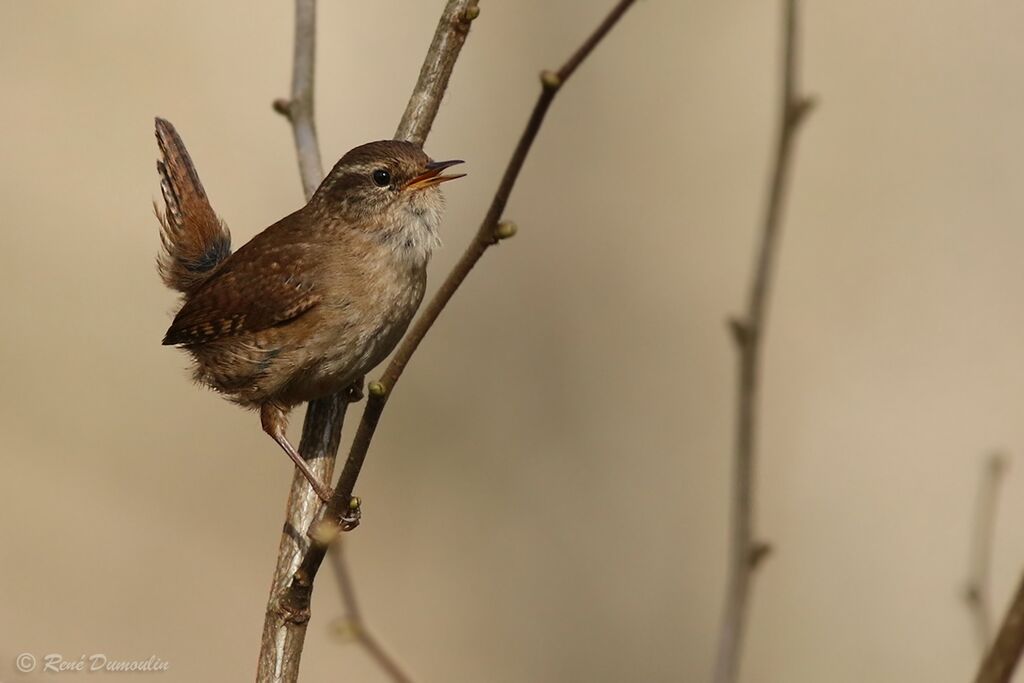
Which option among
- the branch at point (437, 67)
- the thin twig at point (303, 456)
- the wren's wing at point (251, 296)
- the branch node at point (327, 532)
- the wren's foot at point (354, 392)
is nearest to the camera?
the branch node at point (327, 532)

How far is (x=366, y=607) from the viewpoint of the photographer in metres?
5.91

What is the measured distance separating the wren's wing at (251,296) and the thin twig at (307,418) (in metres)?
0.29

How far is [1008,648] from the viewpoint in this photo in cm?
144

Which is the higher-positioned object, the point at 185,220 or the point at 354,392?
the point at 185,220

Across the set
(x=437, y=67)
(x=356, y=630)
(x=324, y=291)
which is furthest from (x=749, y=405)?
(x=324, y=291)

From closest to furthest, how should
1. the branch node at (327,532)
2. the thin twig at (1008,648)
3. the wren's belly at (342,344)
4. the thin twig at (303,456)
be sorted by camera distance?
the thin twig at (1008,648) → the branch node at (327,532) → the thin twig at (303,456) → the wren's belly at (342,344)

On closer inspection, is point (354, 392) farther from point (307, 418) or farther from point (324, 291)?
point (324, 291)

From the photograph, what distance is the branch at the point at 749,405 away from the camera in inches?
72.5

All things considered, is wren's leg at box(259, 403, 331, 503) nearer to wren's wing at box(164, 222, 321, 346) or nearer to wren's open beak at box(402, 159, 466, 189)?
wren's wing at box(164, 222, 321, 346)

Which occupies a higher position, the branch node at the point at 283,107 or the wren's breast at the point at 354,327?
the branch node at the point at 283,107

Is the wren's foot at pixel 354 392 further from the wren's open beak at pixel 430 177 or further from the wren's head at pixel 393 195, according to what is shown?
the wren's open beak at pixel 430 177

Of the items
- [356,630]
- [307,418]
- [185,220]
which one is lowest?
[356,630]

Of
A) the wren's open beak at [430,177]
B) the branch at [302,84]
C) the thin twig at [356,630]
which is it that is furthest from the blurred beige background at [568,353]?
the thin twig at [356,630]

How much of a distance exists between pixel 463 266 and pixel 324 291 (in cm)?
167
